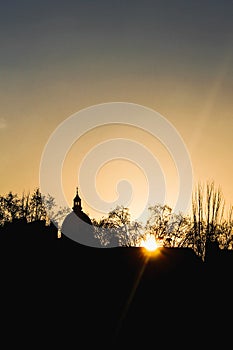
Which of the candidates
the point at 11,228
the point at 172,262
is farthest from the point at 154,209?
the point at 11,228

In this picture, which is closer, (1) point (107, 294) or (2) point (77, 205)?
(1) point (107, 294)

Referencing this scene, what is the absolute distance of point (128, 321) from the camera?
106 feet

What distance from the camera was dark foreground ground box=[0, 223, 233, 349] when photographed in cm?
2902

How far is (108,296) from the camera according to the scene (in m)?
34.5

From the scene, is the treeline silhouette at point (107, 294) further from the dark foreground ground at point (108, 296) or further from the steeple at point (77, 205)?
the steeple at point (77, 205)

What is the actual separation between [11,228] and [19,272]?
9.65 ft

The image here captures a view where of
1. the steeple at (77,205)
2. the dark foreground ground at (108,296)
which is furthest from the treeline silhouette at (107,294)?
the steeple at (77,205)

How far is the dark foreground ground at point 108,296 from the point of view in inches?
1142

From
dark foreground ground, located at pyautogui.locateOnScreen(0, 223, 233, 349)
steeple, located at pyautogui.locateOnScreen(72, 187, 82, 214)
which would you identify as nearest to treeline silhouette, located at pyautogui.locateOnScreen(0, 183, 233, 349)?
dark foreground ground, located at pyautogui.locateOnScreen(0, 223, 233, 349)

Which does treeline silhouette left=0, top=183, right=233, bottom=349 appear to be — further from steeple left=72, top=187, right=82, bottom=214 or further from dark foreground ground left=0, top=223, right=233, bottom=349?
steeple left=72, top=187, right=82, bottom=214

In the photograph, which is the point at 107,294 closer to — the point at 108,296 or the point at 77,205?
the point at 108,296

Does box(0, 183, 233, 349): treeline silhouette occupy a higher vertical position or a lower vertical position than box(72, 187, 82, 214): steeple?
lower

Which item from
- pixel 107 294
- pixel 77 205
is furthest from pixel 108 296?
pixel 77 205

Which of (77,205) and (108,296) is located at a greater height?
(77,205)
